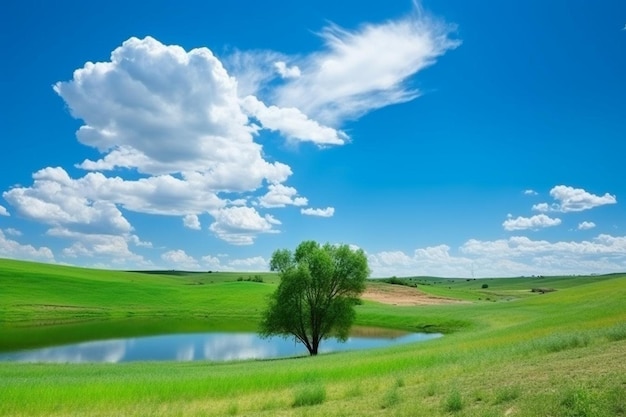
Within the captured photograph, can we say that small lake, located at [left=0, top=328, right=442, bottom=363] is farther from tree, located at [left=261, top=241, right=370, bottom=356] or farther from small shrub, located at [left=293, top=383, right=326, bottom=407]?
small shrub, located at [left=293, top=383, right=326, bottom=407]

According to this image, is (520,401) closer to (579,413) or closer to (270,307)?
(579,413)

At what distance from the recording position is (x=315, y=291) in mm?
48469

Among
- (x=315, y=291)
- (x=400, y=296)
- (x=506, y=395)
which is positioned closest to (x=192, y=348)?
(x=315, y=291)

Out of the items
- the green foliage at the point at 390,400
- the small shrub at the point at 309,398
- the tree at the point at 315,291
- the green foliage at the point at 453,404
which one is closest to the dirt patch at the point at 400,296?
the tree at the point at 315,291

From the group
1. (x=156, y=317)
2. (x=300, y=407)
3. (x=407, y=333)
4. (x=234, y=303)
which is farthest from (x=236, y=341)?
(x=300, y=407)

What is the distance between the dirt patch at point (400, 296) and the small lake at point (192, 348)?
4196cm

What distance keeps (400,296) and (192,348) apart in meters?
72.6

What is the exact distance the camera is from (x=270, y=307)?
4919 cm

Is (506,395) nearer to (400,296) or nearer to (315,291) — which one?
(315,291)

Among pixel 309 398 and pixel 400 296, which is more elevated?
pixel 400 296

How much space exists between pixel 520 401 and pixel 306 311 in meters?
38.4

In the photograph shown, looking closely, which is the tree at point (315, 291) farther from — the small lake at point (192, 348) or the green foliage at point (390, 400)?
the green foliage at point (390, 400)

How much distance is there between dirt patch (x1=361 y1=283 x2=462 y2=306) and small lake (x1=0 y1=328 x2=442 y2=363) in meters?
42.0

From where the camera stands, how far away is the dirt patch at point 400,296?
107719 millimetres
